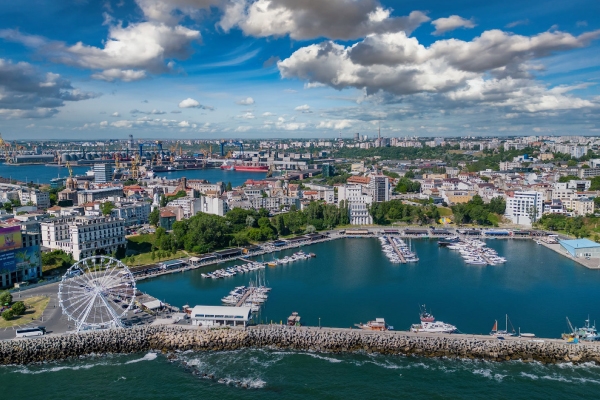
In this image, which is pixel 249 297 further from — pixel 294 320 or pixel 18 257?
pixel 18 257

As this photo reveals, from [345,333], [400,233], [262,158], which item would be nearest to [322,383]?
[345,333]

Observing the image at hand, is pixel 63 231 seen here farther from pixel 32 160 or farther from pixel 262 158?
pixel 32 160

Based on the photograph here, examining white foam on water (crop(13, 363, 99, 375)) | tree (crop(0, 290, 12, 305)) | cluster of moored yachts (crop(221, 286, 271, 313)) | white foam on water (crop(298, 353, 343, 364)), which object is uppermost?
tree (crop(0, 290, 12, 305))

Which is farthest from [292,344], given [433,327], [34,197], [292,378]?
[34,197]

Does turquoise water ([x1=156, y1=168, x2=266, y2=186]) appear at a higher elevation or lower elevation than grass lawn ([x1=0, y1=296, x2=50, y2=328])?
higher

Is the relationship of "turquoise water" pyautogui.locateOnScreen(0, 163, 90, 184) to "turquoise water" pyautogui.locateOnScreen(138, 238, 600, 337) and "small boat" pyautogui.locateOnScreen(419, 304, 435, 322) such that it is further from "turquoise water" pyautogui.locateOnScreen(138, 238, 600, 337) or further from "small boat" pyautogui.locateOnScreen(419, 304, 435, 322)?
"small boat" pyautogui.locateOnScreen(419, 304, 435, 322)

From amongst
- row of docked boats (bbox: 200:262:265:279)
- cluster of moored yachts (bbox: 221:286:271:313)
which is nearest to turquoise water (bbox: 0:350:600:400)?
cluster of moored yachts (bbox: 221:286:271:313)

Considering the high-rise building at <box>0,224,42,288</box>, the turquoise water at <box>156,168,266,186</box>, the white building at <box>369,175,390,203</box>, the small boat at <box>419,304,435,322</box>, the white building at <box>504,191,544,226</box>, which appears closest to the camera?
→ the small boat at <box>419,304,435,322</box>
